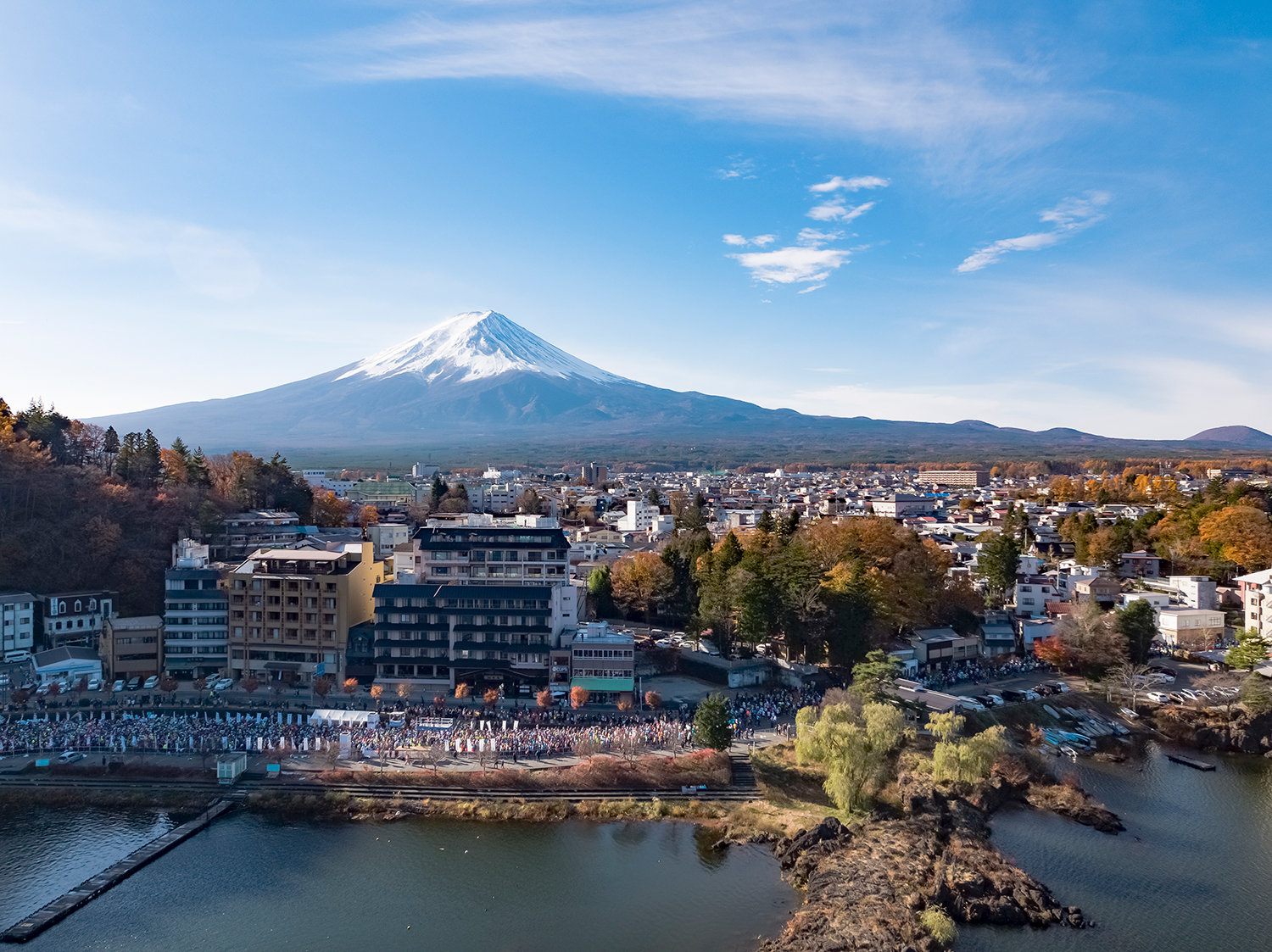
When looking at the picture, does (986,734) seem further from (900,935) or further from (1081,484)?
(1081,484)

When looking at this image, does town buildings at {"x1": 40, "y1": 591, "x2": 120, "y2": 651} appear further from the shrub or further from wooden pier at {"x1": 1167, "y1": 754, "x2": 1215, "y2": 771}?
wooden pier at {"x1": 1167, "y1": 754, "x2": 1215, "y2": 771}

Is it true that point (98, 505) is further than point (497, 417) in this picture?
No

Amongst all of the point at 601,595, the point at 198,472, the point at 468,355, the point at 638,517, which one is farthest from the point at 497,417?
the point at 601,595

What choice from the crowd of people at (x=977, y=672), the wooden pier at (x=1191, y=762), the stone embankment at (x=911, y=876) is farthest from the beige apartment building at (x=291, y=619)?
the wooden pier at (x=1191, y=762)

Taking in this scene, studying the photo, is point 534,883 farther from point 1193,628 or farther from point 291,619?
point 1193,628

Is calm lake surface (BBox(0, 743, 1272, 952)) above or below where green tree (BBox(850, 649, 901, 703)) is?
below

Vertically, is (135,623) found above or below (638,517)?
below

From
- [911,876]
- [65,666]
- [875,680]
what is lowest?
[911,876]

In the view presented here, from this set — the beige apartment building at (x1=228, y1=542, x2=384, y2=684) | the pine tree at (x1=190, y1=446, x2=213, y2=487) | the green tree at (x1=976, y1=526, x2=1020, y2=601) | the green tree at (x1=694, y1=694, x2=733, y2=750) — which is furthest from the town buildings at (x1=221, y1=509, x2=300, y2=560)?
the green tree at (x1=976, y1=526, x2=1020, y2=601)
